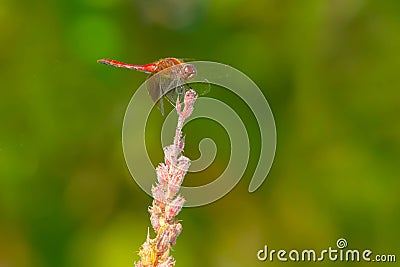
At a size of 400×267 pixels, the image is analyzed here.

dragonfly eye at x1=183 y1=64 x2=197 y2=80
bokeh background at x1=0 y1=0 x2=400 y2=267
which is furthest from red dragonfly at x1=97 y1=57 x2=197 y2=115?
bokeh background at x1=0 y1=0 x2=400 y2=267

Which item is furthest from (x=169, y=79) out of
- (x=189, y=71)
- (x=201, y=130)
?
(x=201, y=130)

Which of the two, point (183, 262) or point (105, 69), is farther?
point (105, 69)

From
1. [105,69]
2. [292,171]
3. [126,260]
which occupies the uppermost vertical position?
[105,69]

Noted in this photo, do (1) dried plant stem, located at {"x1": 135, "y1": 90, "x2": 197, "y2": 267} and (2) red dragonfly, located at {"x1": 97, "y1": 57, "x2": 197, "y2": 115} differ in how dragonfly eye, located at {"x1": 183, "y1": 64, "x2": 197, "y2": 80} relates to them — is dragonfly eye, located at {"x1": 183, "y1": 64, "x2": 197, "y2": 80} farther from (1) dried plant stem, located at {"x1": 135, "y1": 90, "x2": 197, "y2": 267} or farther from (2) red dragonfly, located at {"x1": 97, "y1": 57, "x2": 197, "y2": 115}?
(1) dried plant stem, located at {"x1": 135, "y1": 90, "x2": 197, "y2": 267}

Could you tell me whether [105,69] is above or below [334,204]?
above

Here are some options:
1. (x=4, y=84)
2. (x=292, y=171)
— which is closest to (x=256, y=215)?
(x=292, y=171)

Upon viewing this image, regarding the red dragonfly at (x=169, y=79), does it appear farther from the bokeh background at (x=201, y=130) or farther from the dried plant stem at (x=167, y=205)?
the bokeh background at (x=201, y=130)

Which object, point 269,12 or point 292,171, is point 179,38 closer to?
point 269,12
